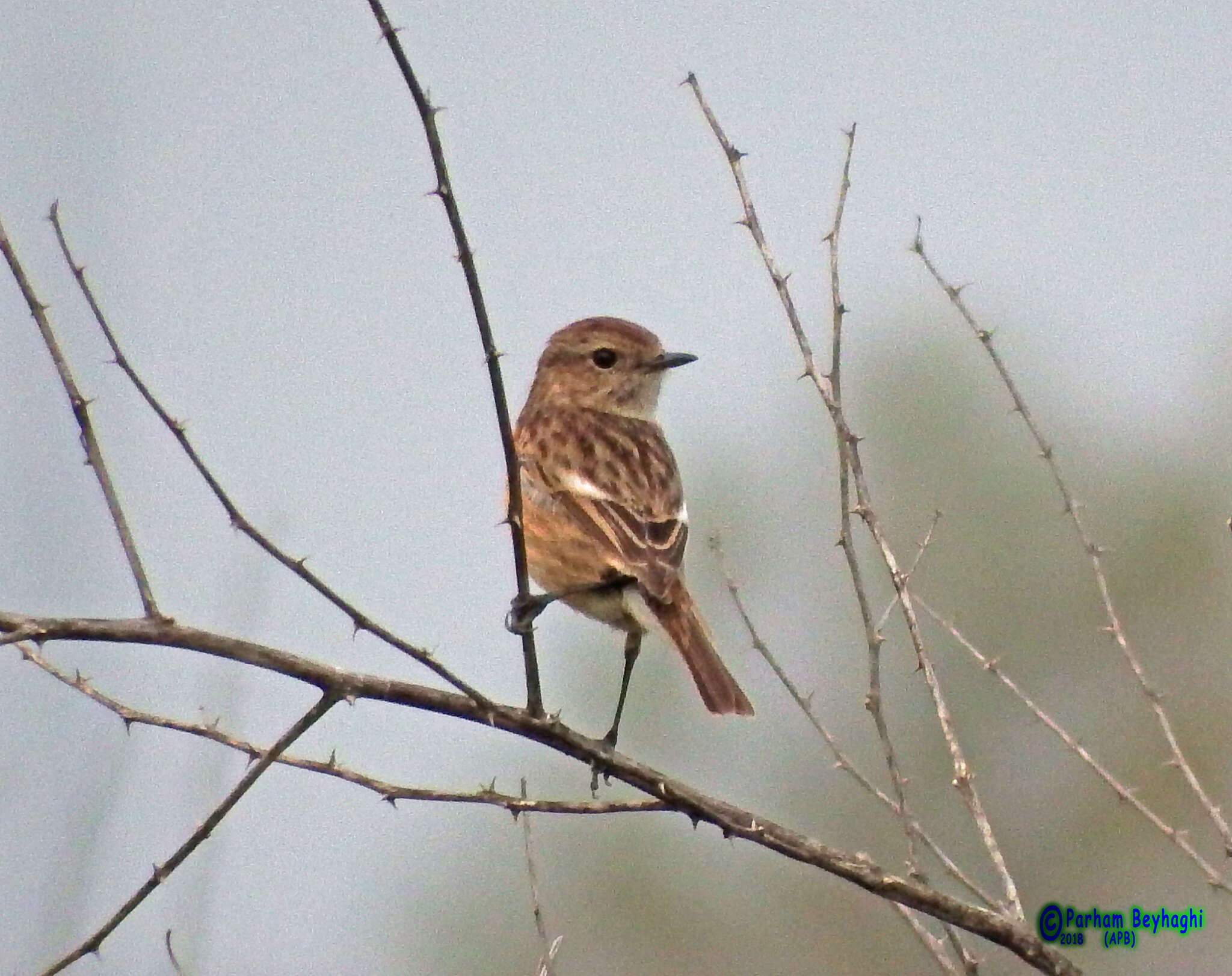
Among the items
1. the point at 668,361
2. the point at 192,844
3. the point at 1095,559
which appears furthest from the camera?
the point at 668,361

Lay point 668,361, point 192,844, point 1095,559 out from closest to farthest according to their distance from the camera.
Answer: point 192,844, point 1095,559, point 668,361

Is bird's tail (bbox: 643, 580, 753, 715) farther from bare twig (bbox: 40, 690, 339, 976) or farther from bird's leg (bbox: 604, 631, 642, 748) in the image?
bare twig (bbox: 40, 690, 339, 976)

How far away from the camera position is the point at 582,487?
6.61 meters

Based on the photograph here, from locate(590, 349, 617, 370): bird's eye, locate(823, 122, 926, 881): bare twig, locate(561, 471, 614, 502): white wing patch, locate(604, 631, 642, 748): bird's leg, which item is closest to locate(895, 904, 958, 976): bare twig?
locate(823, 122, 926, 881): bare twig

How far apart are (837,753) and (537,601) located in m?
1.02

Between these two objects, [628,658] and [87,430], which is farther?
[628,658]

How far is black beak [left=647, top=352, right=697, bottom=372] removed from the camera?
26.0 ft

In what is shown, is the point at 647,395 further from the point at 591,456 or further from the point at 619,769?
the point at 619,769

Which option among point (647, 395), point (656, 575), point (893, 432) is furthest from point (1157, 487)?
point (656, 575)

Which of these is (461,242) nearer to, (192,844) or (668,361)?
(192,844)

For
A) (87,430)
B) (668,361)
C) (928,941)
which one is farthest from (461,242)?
(668,361)

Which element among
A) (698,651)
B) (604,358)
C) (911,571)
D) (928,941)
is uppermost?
(604,358)

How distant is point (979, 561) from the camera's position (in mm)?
19781

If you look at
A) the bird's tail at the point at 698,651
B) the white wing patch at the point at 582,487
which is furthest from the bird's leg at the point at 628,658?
the white wing patch at the point at 582,487
